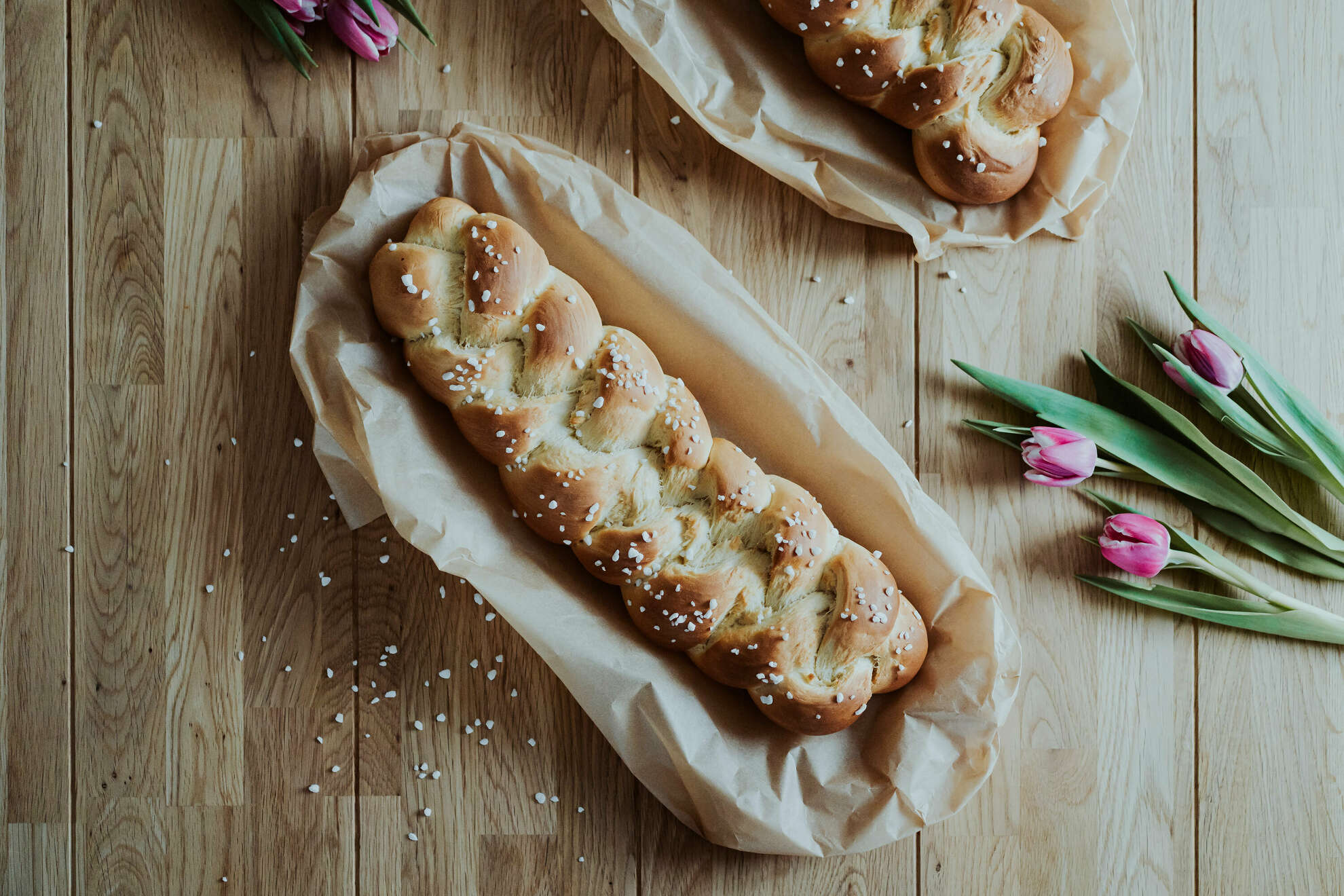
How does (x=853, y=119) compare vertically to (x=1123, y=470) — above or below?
above

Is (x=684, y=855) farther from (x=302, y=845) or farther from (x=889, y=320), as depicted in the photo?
(x=889, y=320)

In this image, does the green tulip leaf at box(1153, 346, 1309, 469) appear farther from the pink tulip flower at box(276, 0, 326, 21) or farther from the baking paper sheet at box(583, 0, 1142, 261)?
the pink tulip flower at box(276, 0, 326, 21)

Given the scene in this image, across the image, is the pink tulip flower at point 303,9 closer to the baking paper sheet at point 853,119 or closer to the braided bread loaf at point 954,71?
the baking paper sheet at point 853,119

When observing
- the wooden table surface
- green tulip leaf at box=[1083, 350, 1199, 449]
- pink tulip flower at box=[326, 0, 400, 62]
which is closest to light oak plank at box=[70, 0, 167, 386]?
the wooden table surface

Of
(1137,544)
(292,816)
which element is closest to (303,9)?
(292,816)

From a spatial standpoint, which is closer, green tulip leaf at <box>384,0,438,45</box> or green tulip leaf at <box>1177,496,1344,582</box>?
green tulip leaf at <box>384,0,438,45</box>

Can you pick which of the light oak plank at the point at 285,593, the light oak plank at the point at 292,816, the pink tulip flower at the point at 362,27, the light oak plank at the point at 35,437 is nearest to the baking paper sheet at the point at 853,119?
the pink tulip flower at the point at 362,27

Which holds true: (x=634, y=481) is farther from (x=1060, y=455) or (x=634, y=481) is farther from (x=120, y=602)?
(x=120, y=602)
